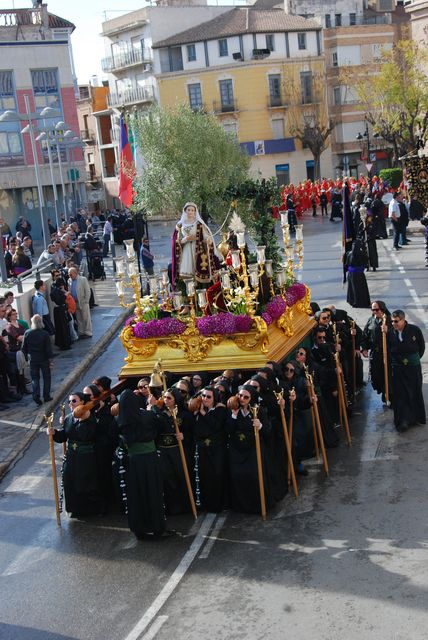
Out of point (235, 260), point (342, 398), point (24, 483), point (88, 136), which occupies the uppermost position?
point (88, 136)

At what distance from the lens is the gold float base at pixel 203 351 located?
12.4 m

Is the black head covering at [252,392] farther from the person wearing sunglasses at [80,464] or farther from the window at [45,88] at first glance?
the window at [45,88]

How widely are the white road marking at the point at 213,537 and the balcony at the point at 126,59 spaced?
56.3m

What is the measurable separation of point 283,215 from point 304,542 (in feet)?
22.3

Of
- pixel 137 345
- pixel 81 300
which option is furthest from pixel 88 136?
pixel 137 345

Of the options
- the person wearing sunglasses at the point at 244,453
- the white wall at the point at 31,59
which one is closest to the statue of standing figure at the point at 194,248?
the person wearing sunglasses at the point at 244,453

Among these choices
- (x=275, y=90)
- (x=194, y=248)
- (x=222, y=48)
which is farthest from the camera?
(x=275, y=90)

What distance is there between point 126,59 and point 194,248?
5379 centimetres

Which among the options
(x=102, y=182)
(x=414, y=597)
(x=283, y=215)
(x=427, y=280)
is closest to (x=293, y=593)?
(x=414, y=597)

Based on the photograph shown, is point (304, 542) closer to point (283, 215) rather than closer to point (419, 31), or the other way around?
point (283, 215)

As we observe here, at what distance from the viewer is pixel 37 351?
50.9 ft

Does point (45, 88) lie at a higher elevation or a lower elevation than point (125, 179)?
higher

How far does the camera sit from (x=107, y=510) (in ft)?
35.8

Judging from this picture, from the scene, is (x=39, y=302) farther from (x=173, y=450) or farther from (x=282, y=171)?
(x=282, y=171)
